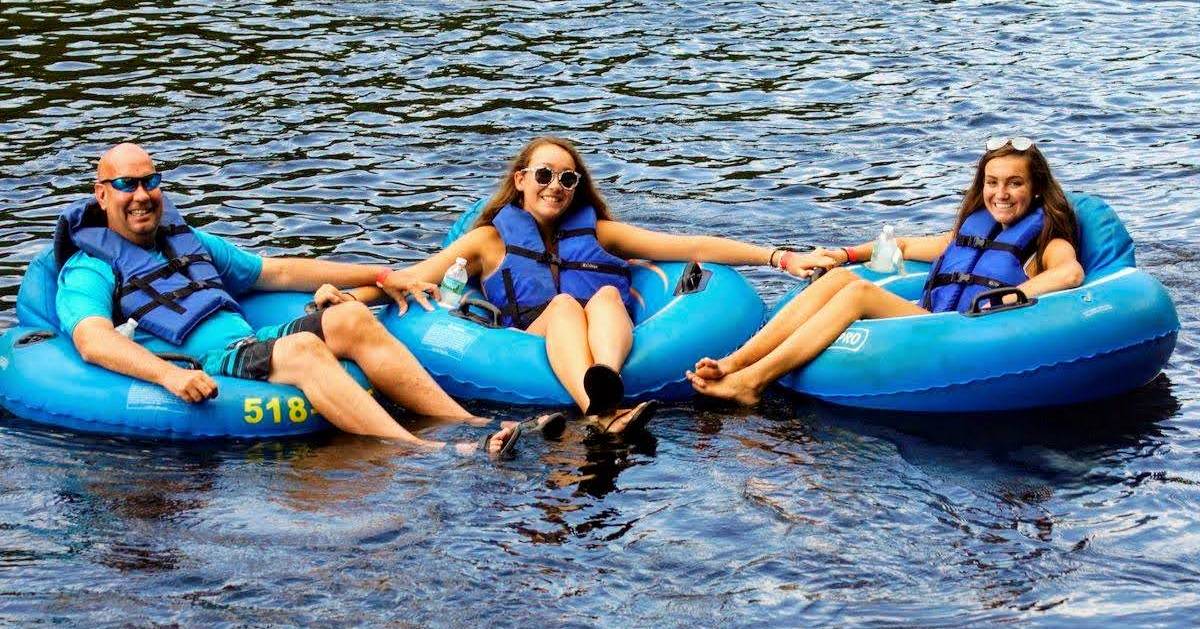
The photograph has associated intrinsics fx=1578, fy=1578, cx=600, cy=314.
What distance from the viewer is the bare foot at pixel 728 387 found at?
270 inches

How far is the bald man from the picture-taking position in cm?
648

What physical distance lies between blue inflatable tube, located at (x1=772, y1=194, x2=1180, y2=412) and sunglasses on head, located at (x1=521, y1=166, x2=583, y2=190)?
1392 mm

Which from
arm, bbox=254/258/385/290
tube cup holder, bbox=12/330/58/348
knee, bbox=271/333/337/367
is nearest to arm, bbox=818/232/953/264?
arm, bbox=254/258/385/290

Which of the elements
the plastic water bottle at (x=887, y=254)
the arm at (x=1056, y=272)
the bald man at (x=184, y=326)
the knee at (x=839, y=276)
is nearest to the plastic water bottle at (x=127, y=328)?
the bald man at (x=184, y=326)

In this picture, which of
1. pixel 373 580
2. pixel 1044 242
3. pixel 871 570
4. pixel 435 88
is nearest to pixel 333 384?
pixel 373 580

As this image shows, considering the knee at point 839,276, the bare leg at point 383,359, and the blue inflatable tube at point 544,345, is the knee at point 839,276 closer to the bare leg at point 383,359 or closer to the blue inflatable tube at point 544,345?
the blue inflatable tube at point 544,345

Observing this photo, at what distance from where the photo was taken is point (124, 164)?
262 inches

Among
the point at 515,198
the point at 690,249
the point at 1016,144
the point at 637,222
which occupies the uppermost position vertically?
the point at 1016,144

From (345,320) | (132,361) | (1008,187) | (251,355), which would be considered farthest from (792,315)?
(132,361)

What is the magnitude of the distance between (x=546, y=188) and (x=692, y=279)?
804mm

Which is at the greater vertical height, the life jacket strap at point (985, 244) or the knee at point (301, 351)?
the life jacket strap at point (985, 244)

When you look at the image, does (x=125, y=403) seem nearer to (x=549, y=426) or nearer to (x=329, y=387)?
(x=329, y=387)

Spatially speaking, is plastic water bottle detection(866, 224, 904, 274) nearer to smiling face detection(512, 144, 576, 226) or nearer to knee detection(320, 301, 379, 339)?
smiling face detection(512, 144, 576, 226)

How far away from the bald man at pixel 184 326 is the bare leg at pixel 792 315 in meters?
1.32
